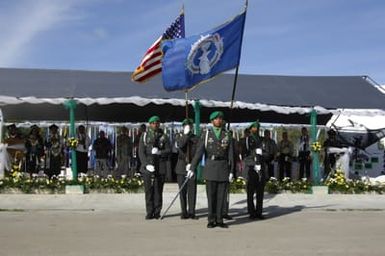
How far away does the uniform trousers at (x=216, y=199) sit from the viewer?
938cm

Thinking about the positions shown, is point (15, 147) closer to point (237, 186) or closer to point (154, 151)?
point (237, 186)

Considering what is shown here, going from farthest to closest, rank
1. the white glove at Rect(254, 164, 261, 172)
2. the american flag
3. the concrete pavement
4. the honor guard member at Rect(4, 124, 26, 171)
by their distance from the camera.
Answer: the honor guard member at Rect(4, 124, 26, 171), the american flag, the white glove at Rect(254, 164, 261, 172), the concrete pavement

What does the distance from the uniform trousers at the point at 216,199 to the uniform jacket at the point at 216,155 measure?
121 mm

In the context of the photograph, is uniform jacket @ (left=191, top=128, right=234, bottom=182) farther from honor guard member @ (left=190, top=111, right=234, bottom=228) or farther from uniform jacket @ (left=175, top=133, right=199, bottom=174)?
uniform jacket @ (left=175, top=133, right=199, bottom=174)

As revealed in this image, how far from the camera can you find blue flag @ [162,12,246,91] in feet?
38.1

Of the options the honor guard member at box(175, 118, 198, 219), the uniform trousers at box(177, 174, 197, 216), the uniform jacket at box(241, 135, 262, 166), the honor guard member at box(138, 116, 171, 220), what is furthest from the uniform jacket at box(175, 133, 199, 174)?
the uniform jacket at box(241, 135, 262, 166)

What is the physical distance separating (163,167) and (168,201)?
110 inches

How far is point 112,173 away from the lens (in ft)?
57.7

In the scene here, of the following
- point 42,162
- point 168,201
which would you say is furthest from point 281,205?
point 42,162

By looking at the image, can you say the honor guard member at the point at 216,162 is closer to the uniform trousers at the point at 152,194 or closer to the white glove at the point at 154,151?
the white glove at the point at 154,151

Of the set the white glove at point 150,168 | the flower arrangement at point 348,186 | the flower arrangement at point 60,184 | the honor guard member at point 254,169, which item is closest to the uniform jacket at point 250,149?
the honor guard member at point 254,169

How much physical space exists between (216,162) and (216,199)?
2.10 ft

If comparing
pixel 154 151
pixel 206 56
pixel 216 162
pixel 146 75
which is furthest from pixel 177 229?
Answer: pixel 146 75

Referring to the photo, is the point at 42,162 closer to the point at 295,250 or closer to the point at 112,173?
the point at 112,173
